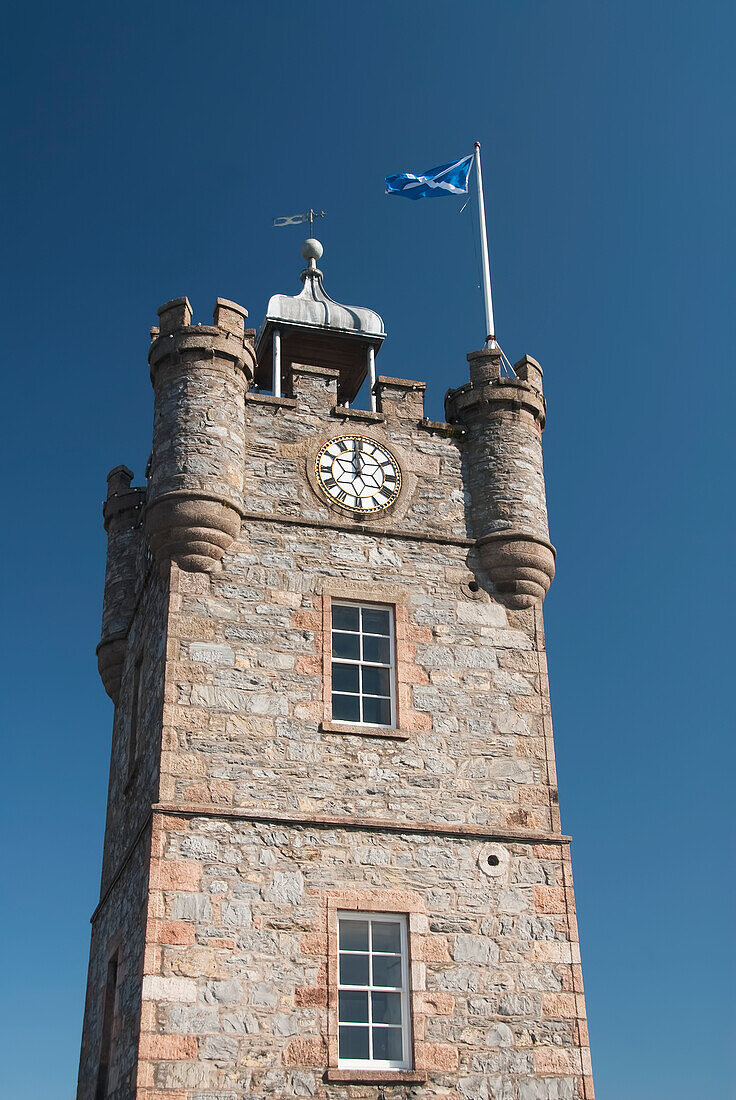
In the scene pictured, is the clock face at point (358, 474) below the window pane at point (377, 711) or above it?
above

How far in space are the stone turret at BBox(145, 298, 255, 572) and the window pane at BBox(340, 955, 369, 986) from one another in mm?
5034

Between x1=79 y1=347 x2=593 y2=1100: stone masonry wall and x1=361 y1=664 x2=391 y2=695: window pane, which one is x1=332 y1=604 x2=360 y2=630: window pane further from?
x1=361 y1=664 x2=391 y2=695: window pane

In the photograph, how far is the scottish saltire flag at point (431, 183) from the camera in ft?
67.3

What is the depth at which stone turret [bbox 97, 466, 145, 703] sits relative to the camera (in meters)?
19.6

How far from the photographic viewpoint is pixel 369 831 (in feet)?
49.0

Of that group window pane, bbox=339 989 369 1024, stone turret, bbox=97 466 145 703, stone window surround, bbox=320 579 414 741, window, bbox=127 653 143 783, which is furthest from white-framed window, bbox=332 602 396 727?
stone turret, bbox=97 466 145 703

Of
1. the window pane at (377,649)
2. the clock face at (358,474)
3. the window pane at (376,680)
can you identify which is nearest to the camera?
the window pane at (376,680)

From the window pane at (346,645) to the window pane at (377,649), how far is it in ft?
0.36

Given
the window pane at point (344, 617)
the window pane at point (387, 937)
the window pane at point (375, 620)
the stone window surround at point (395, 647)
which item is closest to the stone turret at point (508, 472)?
the stone window surround at point (395, 647)

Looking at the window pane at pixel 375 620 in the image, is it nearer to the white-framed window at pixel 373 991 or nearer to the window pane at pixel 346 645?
the window pane at pixel 346 645

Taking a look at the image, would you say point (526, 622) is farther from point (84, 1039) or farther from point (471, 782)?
point (84, 1039)

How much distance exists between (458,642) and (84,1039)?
304 inches

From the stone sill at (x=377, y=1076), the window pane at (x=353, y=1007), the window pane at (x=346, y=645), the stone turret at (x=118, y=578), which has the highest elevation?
the stone turret at (x=118, y=578)

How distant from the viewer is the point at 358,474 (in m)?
17.4
